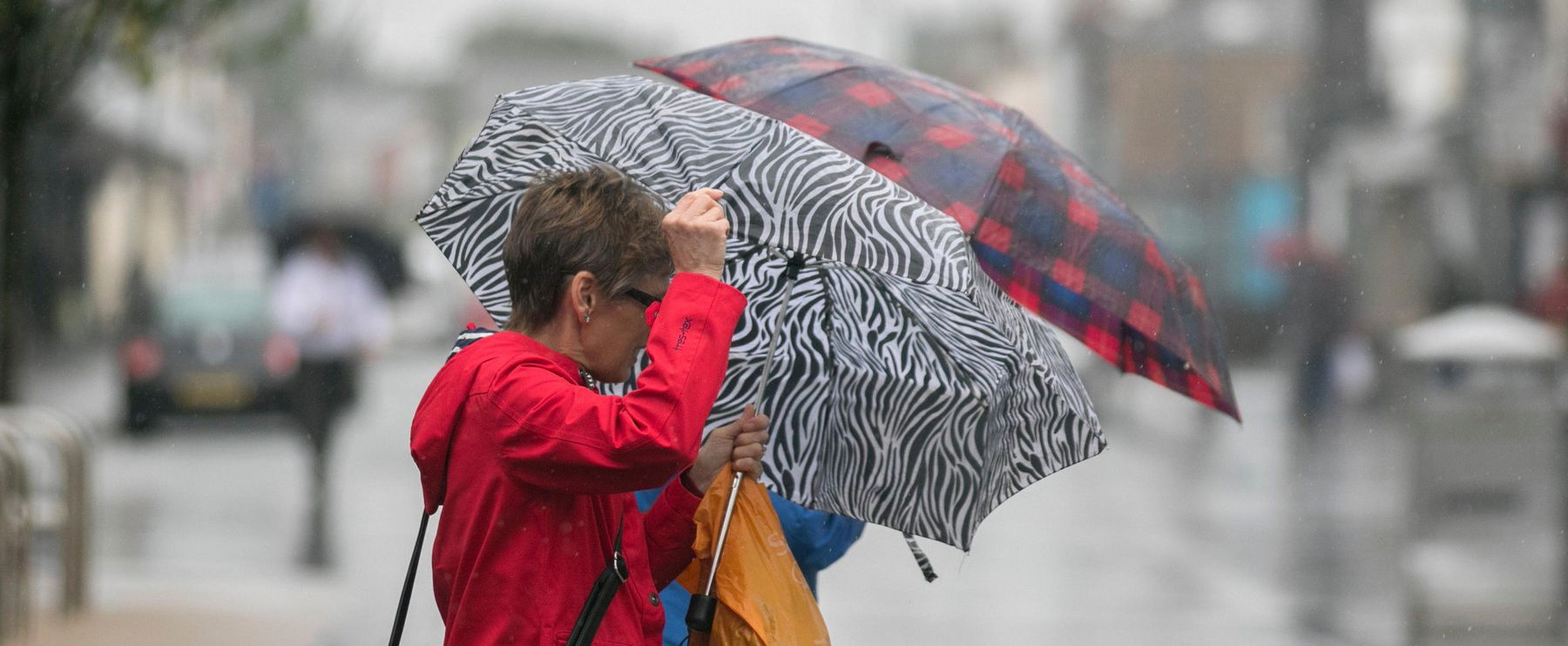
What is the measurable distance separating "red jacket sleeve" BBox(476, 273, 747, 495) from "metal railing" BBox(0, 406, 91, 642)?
16.3 ft

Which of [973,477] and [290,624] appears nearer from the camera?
[973,477]

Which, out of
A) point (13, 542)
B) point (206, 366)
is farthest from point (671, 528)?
point (206, 366)

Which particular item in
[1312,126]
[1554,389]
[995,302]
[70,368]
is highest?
[1312,126]

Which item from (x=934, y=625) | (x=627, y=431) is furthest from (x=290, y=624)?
(x=627, y=431)

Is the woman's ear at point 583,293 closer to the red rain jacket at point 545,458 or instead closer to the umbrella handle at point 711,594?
the red rain jacket at point 545,458

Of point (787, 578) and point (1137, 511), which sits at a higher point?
point (787, 578)

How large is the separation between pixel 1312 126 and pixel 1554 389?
21.3 m

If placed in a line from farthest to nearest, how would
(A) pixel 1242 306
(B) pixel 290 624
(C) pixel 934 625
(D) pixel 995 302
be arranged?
(A) pixel 1242 306 → (C) pixel 934 625 → (B) pixel 290 624 → (D) pixel 995 302

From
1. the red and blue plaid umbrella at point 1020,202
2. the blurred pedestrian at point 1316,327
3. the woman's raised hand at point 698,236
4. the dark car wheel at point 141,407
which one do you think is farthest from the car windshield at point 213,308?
the woman's raised hand at point 698,236

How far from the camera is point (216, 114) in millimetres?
40781

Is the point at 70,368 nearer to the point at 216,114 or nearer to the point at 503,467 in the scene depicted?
the point at 216,114

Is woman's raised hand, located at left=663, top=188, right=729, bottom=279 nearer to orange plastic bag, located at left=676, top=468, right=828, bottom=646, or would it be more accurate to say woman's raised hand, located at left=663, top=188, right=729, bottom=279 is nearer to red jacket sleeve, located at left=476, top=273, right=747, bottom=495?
red jacket sleeve, located at left=476, top=273, right=747, bottom=495

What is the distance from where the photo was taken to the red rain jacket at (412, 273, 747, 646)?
2232 millimetres

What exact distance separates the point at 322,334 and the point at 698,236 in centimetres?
774
